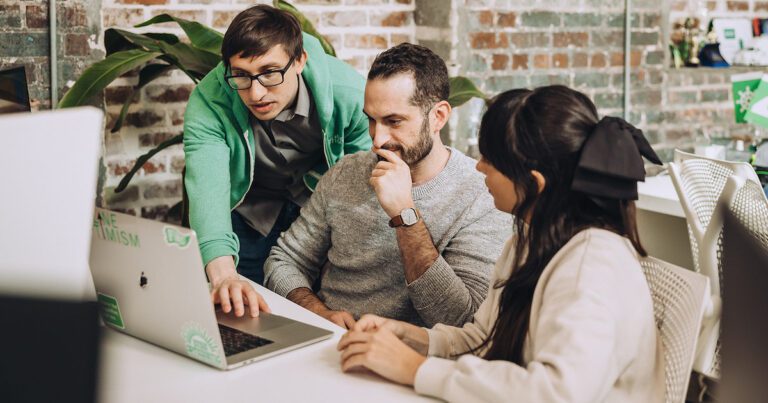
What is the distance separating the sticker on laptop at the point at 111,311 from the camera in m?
1.57

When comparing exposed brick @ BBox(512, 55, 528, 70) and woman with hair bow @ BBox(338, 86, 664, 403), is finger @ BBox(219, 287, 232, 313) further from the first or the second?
exposed brick @ BBox(512, 55, 528, 70)

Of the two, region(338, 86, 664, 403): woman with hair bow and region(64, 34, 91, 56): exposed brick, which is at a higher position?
region(64, 34, 91, 56): exposed brick

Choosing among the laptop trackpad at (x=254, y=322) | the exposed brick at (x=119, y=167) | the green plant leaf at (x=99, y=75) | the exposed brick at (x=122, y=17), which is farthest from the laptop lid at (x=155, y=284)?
the exposed brick at (x=122, y=17)

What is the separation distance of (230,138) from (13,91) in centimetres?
68

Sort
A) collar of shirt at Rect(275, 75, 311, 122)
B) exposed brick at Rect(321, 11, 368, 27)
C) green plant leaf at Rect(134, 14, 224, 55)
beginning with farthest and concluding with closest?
exposed brick at Rect(321, 11, 368, 27) < green plant leaf at Rect(134, 14, 224, 55) < collar of shirt at Rect(275, 75, 311, 122)

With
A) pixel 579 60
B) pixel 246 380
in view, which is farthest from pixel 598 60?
pixel 246 380

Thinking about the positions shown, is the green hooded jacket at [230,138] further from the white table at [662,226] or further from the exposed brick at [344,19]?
the white table at [662,226]

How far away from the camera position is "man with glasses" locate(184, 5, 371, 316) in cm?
225

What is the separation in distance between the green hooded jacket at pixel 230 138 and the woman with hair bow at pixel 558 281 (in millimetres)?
851

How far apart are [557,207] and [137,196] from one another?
2.14 m

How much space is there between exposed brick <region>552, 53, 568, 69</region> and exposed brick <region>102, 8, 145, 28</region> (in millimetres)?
1642

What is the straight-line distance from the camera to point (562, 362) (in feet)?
3.73

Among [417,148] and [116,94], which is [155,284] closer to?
[417,148]

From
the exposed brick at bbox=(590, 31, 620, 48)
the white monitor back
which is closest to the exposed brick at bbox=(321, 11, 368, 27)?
the exposed brick at bbox=(590, 31, 620, 48)
